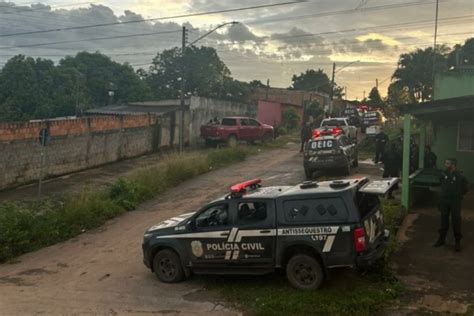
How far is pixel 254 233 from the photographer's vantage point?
27.7 ft

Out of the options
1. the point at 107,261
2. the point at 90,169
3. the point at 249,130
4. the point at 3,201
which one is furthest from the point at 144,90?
the point at 107,261

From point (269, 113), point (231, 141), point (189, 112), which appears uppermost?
point (269, 113)

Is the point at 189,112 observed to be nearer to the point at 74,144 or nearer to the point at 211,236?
the point at 74,144

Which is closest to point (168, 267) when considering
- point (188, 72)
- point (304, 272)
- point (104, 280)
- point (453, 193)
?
point (104, 280)

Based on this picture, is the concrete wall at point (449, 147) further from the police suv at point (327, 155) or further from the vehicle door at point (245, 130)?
the vehicle door at point (245, 130)

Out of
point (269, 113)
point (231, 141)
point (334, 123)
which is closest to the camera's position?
point (334, 123)

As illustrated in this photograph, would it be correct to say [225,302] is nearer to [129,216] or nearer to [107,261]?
[107,261]

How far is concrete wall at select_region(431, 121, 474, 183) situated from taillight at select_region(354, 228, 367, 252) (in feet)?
33.7

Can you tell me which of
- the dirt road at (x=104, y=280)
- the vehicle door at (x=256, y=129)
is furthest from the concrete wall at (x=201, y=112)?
the dirt road at (x=104, y=280)

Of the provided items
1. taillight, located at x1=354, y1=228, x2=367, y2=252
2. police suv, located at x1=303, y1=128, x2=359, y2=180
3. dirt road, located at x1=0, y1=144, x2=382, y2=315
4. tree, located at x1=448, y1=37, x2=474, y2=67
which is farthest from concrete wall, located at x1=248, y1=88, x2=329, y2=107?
taillight, located at x1=354, y1=228, x2=367, y2=252

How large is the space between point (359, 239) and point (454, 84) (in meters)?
12.5

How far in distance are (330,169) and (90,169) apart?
1134 centimetres

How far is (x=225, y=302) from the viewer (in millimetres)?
8102

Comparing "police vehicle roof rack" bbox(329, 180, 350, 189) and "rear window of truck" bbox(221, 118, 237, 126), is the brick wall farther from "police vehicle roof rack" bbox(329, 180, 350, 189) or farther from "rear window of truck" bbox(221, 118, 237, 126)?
"police vehicle roof rack" bbox(329, 180, 350, 189)
